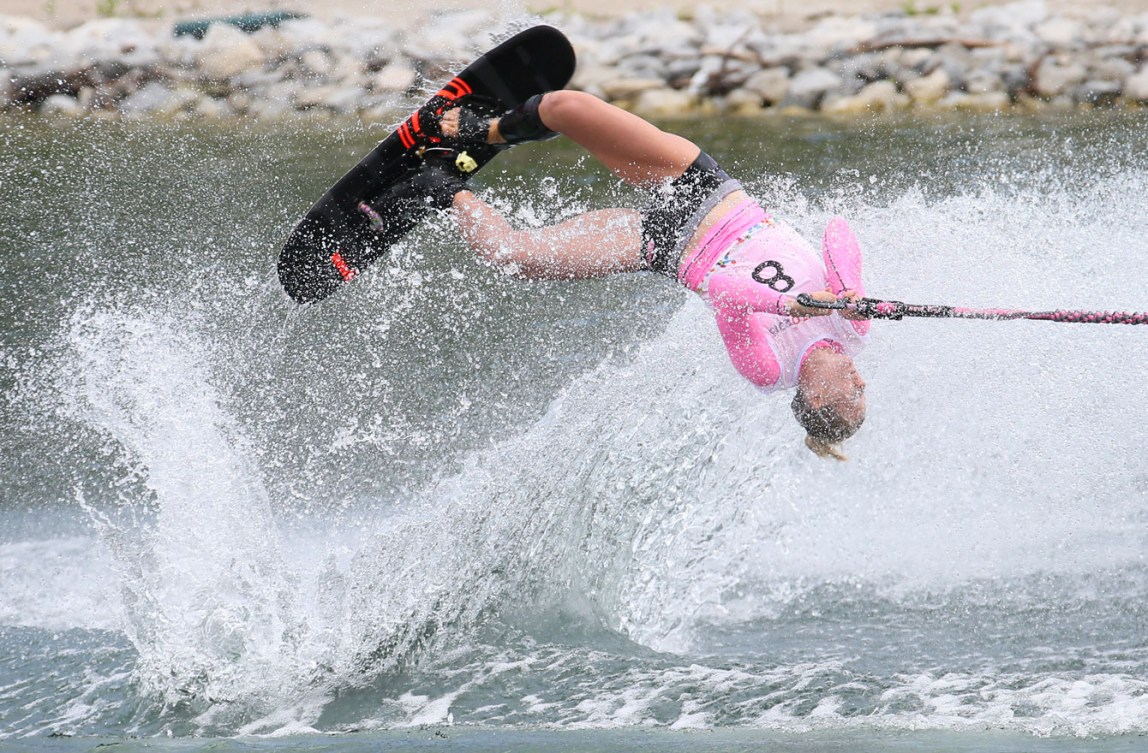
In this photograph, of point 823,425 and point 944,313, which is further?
point 823,425

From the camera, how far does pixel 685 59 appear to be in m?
11.7

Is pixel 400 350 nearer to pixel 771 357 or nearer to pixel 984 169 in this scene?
pixel 771 357

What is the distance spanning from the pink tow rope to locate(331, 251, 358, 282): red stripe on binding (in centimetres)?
176

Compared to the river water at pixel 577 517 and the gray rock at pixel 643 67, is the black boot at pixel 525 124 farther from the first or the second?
the gray rock at pixel 643 67

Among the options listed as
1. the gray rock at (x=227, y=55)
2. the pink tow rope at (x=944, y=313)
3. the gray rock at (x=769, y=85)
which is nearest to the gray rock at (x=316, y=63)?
the gray rock at (x=227, y=55)

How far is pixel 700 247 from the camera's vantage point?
4254 millimetres

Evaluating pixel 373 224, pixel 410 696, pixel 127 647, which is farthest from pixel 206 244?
pixel 410 696

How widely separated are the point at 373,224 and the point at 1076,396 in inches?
103

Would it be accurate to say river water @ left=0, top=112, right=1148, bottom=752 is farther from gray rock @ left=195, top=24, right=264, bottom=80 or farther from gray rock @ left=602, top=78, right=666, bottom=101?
gray rock @ left=195, top=24, right=264, bottom=80

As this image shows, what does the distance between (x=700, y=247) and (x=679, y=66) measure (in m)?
7.74

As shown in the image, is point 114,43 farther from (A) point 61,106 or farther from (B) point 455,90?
(B) point 455,90

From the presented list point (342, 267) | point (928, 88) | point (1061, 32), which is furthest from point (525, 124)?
point (1061, 32)

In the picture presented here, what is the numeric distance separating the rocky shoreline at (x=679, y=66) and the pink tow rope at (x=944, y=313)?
774 centimetres

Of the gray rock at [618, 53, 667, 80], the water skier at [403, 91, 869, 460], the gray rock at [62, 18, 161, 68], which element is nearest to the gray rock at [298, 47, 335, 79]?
the gray rock at [62, 18, 161, 68]
